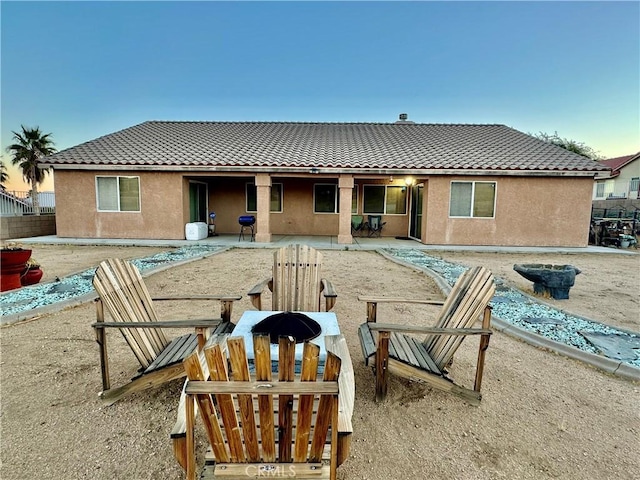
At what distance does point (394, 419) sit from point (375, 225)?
1112 cm

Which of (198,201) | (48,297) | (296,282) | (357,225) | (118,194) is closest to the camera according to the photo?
(296,282)

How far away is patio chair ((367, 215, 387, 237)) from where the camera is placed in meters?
13.0

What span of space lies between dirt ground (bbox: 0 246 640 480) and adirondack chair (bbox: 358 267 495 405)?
0.23m

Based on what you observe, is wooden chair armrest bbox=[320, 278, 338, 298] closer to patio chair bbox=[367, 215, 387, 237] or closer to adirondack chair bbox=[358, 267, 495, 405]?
adirondack chair bbox=[358, 267, 495, 405]

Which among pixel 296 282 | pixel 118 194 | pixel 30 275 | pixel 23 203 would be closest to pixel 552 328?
pixel 296 282

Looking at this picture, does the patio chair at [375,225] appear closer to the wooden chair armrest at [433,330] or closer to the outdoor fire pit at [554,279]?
the outdoor fire pit at [554,279]

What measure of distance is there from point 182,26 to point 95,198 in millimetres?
9792

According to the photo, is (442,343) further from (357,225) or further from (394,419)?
(357,225)

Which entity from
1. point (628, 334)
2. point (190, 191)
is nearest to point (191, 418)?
point (628, 334)

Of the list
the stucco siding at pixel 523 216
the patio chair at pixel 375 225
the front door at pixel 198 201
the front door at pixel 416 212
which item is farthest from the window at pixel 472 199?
the front door at pixel 198 201

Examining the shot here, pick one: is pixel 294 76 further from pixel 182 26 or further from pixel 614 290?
pixel 614 290

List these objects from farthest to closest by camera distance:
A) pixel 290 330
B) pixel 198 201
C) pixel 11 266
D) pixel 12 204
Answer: pixel 12 204 < pixel 198 201 < pixel 11 266 < pixel 290 330

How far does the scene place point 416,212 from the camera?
502 inches

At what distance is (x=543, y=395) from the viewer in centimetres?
255
